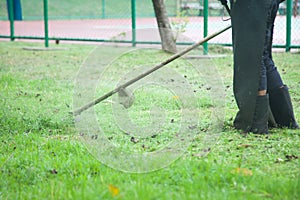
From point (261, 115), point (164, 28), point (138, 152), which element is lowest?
point (138, 152)

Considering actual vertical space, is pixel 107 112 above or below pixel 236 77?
below

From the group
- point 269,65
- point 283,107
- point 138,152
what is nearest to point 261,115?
point 283,107

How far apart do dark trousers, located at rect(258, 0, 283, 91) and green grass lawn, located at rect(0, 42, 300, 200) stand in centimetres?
42

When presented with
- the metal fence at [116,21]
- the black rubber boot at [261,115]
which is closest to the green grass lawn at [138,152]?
the black rubber boot at [261,115]

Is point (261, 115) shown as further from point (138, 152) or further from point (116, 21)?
point (116, 21)

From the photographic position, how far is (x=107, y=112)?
5.86 meters

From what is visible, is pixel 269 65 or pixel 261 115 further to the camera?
pixel 269 65

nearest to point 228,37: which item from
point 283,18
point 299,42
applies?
point 283,18

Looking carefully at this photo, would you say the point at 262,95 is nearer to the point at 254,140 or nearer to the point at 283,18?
the point at 254,140

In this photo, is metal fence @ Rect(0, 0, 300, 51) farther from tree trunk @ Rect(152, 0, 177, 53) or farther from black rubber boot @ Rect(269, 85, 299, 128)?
black rubber boot @ Rect(269, 85, 299, 128)

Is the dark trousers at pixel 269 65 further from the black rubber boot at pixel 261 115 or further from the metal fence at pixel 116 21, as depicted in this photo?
the metal fence at pixel 116 21

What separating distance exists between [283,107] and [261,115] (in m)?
0.36

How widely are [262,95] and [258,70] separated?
21 cm

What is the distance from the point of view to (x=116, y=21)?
22953mm
